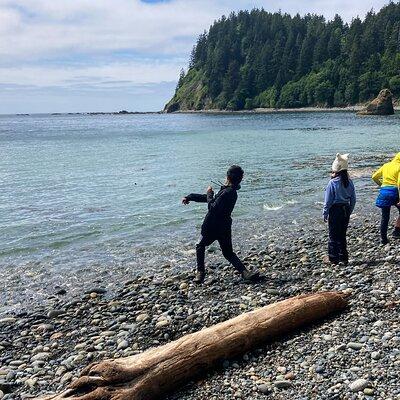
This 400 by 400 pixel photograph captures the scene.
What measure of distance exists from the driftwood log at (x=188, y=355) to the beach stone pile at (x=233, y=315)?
0.18 metres

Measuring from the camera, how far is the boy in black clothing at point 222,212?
10.8 metres

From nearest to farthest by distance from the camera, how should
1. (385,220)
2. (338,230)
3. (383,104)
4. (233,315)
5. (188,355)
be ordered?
(188,355), (233,315), (338,230), (385,220), (383,104)

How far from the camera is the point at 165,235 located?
739 inches

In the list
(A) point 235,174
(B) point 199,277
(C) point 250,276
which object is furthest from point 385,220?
(B) point 199,277

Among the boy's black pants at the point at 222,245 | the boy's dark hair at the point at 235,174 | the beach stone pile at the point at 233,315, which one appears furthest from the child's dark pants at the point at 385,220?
the boy's dark hair at the point at 235,174

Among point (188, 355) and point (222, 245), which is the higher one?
point (222, 245)

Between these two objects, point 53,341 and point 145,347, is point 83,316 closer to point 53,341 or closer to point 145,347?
point 53,341

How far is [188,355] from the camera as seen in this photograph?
7164mm

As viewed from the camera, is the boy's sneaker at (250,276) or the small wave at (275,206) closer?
the boy's sneaker at (250,276)

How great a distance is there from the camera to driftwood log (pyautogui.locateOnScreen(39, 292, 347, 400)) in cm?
652

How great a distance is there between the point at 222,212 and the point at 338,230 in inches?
115

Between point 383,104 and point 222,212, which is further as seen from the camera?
point 383,104

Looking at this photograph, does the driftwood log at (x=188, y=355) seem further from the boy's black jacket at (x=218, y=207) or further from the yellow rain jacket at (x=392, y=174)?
the yellow rain jacket at (x=392, y=174)

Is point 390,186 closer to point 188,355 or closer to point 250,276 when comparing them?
point 250,276
